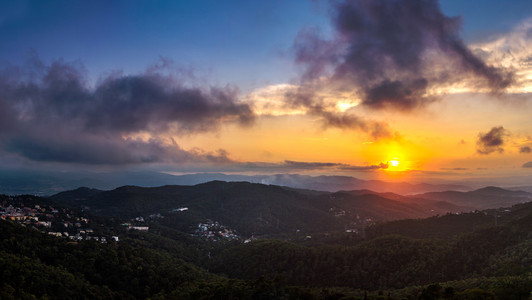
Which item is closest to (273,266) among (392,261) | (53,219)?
(392,261)

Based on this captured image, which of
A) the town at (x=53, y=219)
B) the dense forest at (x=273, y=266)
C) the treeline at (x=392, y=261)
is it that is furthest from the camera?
the town at (x=53, y=219)

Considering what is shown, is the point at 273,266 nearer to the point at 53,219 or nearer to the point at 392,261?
the point at 392,261

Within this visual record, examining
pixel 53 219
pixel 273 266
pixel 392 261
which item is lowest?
pixel 273 266

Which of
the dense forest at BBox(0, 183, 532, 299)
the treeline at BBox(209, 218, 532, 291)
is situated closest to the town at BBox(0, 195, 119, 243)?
the dense forest at BBox(0, 183, 532, 299)

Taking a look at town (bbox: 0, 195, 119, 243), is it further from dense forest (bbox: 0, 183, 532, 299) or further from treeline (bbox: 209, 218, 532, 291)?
treeline (bbox: 209, 218, 532, 291)

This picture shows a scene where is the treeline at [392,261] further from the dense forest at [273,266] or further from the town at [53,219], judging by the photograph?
the town at [53,219]

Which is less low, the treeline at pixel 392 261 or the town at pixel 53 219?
the town at pixel 53 219

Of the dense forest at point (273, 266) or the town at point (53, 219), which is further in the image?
the town at point (53, 219)

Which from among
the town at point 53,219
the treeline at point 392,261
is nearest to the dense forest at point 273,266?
the treeline at point 392,261

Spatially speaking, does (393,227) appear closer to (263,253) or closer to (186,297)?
(263,253)
